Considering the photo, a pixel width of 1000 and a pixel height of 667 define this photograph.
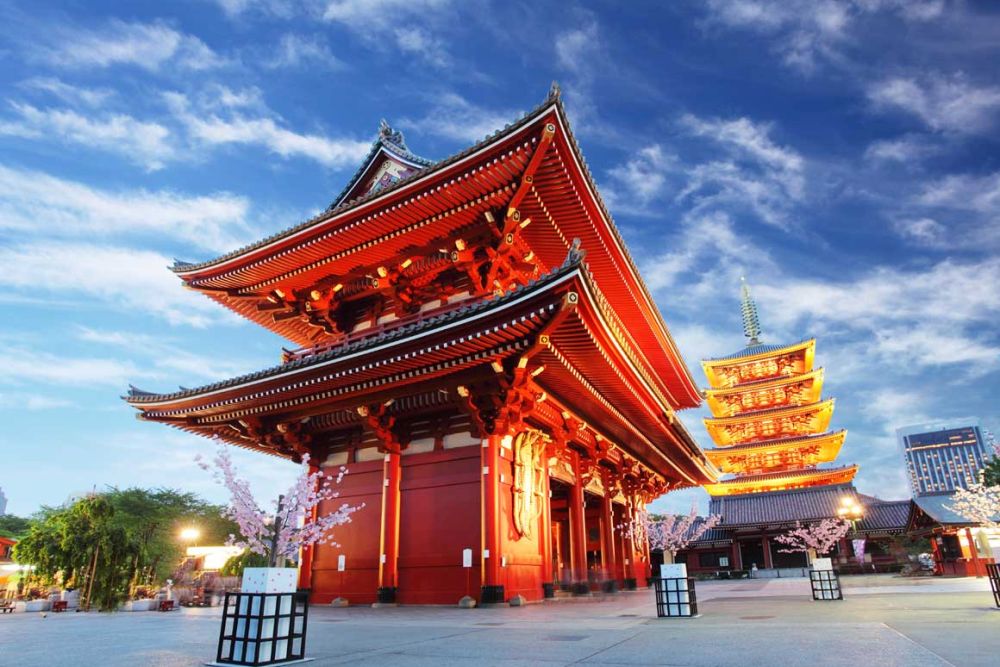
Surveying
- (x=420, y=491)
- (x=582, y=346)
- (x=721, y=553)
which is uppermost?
(x=582, y=346)

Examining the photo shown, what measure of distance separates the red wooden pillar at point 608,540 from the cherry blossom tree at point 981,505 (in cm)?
1641

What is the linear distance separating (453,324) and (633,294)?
11.7 metres

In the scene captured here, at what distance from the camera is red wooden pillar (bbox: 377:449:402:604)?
16.4 m

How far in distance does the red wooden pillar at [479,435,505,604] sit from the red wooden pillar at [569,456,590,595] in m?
6.28

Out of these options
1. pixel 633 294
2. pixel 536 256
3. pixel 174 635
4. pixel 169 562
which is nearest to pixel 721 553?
pixel 633 294

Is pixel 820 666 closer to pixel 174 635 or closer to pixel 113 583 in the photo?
pixel 174 635

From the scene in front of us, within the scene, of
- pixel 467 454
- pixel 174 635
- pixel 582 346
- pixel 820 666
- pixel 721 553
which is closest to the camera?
pixel 820 666

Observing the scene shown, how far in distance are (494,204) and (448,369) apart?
5.18 m

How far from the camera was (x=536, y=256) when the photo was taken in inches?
788

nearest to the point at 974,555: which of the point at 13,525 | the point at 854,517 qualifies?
the point at 854,517

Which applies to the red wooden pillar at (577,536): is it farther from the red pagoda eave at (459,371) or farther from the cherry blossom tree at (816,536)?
the cherry blossom tree at (816,536)

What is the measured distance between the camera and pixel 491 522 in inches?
599

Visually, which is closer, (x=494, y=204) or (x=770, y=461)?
(x=494, y=204)

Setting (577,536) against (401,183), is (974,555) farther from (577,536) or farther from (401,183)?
(401,183)
